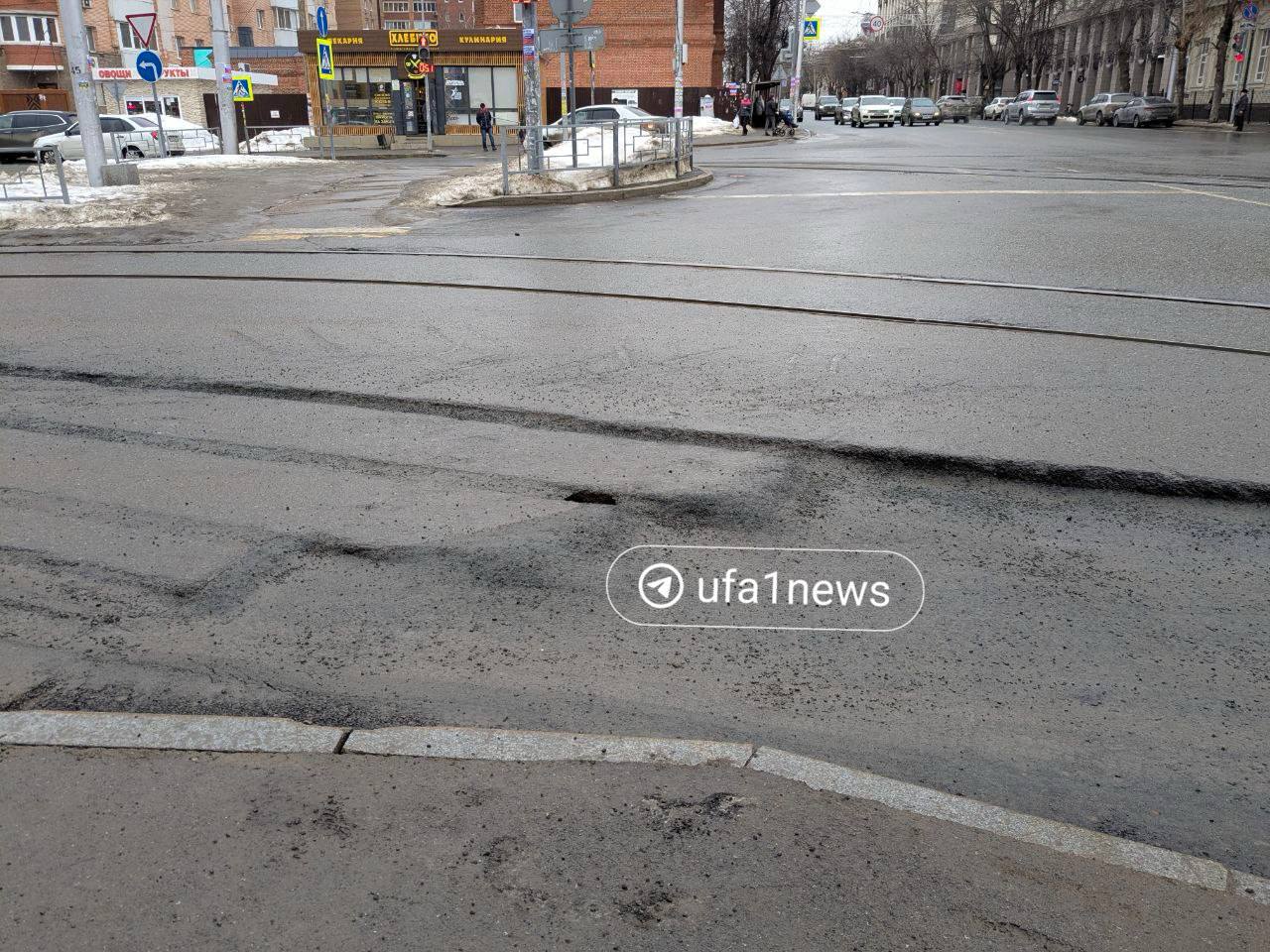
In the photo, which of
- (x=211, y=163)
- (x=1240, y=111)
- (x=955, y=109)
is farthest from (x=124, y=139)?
(x=955, y=109)

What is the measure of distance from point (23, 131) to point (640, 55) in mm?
30992

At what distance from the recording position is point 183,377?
6.96 meters

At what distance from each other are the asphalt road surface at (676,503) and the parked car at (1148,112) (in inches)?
1858

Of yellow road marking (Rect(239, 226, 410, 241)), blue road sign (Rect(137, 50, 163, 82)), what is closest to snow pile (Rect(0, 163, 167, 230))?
yellow road marking (Rect(239, 226, 410, 241))

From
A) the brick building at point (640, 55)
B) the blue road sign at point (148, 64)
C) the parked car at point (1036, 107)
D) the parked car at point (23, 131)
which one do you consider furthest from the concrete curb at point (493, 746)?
the parked car at point (1036, 107)

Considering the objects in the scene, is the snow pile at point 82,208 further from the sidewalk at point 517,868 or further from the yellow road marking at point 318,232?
the sidewalk at point 517,868

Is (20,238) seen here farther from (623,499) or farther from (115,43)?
(115,43)

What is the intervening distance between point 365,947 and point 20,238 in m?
15.6

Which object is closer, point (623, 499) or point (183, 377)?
point (623, 499)

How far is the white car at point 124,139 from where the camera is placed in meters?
33.0

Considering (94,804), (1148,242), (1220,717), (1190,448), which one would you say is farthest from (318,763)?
(1148,242)

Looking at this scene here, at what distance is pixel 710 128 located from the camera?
5059cm

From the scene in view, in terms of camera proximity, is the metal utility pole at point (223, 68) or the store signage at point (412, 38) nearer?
the metal utility pole at point (223, 68)

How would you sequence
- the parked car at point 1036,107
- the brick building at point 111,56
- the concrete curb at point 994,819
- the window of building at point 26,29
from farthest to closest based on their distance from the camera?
the window of building at point 26,29, the brick building at point 111,56, the parked car at point 1036,107, the concrete curb at point 994,819
